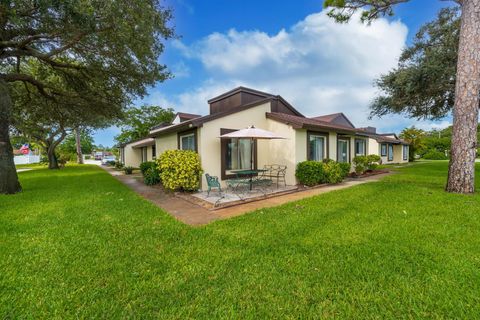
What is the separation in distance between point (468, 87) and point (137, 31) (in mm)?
10639

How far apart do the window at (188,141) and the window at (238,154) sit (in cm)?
157

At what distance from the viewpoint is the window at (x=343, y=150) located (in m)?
13.2

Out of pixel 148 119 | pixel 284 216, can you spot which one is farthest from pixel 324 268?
pixel 148 119

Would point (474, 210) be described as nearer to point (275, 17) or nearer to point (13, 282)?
point (13, 282)

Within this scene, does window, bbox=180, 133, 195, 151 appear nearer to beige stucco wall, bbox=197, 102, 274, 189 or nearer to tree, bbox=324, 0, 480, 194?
beige stucco wall, bbox=197, 102, 274, 189

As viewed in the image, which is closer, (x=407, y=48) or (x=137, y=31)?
(x=137, y=31)

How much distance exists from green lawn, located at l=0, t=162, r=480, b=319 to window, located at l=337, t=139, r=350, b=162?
7.58 meters

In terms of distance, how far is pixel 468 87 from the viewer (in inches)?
281

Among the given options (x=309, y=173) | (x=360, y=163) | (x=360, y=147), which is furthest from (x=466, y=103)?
(x=360, y=147)

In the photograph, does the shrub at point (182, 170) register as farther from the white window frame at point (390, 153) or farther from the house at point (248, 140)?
the white window frame at point (390, 153)

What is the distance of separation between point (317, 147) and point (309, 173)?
7.39ft

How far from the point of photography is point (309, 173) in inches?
387

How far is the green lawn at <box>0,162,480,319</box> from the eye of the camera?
7.95 ft

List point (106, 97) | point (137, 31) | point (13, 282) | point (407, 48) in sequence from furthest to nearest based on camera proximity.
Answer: point (407, 48) → point (106, 97) → point (137, 31) → point (13, 282)
